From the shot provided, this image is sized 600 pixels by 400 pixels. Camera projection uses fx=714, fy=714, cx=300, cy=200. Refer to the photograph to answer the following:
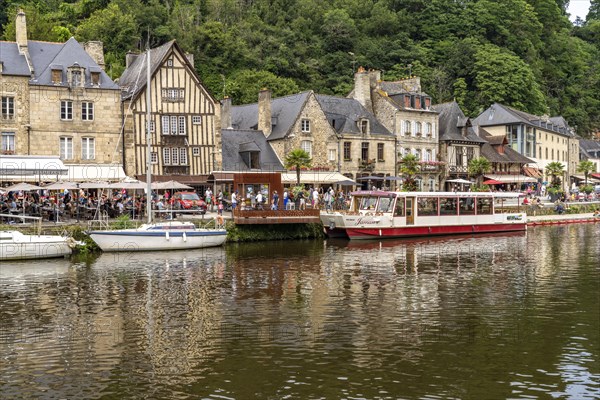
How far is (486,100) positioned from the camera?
8162cm

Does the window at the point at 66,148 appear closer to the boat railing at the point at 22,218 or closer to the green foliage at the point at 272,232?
the boat railing at the point at 22,218

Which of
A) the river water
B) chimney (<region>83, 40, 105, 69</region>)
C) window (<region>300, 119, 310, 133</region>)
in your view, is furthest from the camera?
window (<region>300, 119, 310, 133</region>)

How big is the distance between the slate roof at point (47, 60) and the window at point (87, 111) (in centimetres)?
104

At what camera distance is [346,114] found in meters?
51.5

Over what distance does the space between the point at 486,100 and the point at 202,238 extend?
5799 cm

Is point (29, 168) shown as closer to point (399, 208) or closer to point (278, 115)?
point (399, 208)

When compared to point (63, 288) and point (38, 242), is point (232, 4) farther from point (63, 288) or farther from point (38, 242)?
point (63, 288)

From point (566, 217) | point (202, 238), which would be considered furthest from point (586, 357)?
point (566, 217)

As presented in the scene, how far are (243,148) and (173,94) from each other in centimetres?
608

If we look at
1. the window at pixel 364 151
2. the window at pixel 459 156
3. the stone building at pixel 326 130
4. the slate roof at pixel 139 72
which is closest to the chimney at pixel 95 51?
the slate roof at pixel 139 72

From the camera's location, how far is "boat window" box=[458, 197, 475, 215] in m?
40.9

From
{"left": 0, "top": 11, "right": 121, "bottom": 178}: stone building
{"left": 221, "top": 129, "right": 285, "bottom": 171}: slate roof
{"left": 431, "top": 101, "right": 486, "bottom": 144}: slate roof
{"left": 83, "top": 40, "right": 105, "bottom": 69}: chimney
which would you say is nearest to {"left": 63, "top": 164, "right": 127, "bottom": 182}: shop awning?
{"left": 0, "top": 11, "right": 121, "bottom": 178}: stone building

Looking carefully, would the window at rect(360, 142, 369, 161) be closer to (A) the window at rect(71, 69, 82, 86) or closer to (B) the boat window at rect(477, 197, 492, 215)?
(B) the boat window at rect(477, 197, 492, 215)

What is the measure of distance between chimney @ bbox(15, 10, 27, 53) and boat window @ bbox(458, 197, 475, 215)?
84.8 feet
